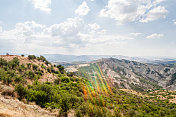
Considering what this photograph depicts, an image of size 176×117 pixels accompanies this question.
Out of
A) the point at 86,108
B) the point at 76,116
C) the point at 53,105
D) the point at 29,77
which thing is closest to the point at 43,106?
the point at 53,105

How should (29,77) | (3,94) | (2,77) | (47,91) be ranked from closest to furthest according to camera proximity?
(3,94) → (47,91) → (2,77) → (29,77)

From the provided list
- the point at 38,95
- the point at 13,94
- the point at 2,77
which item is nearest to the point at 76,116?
the point at 38,95

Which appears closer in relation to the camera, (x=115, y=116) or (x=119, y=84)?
(x=115, y=116)

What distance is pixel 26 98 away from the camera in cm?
2070

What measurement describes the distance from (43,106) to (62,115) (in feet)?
16.7

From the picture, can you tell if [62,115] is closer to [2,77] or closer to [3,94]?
[3,94]

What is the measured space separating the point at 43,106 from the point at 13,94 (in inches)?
260

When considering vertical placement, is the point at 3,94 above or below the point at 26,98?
above

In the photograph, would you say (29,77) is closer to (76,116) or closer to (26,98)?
(26,98)

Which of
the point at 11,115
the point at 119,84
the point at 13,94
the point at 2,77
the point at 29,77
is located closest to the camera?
the point at 11,115

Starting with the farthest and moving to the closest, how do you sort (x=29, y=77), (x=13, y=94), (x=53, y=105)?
(x=29, y=77)
(x=53, y=105)
(x=13, y=94)

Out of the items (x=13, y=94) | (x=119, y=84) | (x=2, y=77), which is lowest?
(x=119, y=84)

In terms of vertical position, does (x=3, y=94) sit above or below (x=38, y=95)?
above

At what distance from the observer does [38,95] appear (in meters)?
21.7
